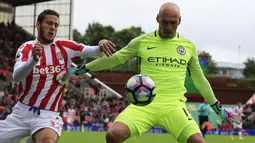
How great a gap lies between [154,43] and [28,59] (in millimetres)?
1941

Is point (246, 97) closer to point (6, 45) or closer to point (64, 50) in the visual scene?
point (6, 45)

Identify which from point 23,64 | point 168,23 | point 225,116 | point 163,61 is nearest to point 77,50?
point 23,64

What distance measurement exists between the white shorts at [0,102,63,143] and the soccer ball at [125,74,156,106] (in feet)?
3.59

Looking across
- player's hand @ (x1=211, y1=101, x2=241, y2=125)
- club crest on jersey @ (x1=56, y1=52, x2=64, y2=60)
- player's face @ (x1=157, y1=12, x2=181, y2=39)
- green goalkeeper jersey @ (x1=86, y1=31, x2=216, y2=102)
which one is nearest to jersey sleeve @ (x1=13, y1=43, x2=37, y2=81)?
club crest on jersey @ (x1=56, y1=52, x2=64, y2=60)

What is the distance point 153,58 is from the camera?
755 cm

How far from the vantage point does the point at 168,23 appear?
7.38 m

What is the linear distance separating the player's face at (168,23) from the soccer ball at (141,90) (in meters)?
0.92

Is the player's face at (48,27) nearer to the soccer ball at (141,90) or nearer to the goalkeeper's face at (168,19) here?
the soccer ball at (141,90)

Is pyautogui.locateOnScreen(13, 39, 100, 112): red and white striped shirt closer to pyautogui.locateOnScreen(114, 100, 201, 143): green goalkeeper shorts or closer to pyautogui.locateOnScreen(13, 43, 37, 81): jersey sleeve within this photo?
pyautogui.locateOnScreen(13, 43, 37, 81): jersey sleeve

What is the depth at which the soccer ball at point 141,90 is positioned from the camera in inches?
268

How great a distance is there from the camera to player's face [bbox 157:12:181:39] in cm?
730

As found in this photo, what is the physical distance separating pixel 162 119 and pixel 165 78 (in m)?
0.62

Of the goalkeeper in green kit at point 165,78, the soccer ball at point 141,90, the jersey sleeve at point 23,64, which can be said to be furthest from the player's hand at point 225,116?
the jersey sleeve at point 23,64

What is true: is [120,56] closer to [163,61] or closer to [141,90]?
[163,61]
